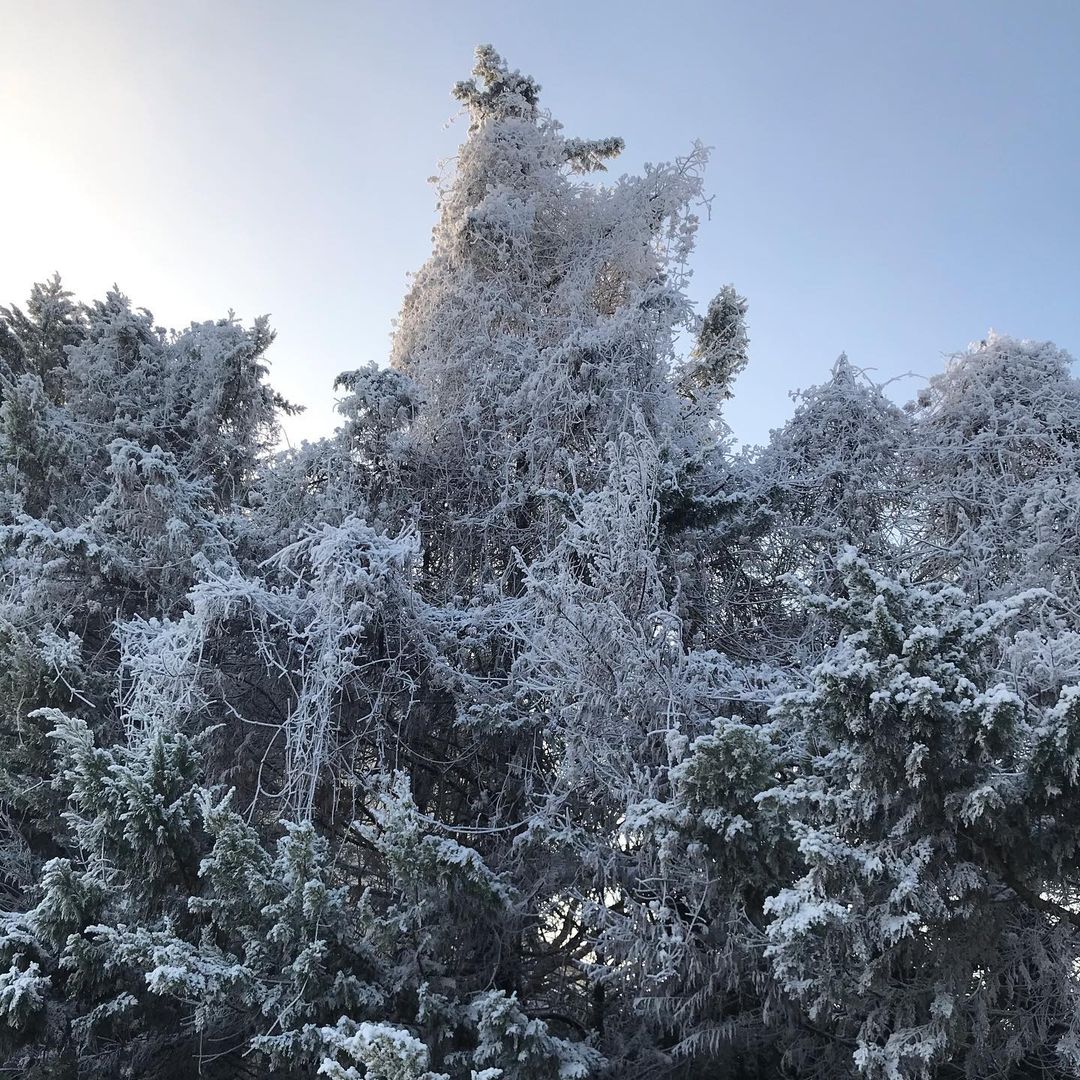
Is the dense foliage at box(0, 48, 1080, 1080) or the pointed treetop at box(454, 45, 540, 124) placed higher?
the pointed treetop at box(454, 45, 540, 124)

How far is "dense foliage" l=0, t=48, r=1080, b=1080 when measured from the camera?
418 centimetres

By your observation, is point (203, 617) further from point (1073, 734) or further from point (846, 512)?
point (846, 512)

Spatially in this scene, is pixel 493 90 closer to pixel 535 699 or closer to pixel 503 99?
pixel 503 99

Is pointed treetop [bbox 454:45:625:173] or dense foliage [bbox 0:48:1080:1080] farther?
pointed treetop [bbox 454:45:625:173]

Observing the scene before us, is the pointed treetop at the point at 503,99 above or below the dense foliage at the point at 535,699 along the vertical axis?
above

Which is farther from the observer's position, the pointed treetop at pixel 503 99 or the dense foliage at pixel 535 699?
the pointed treetop at pixel 503 99

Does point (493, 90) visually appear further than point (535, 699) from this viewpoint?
Yes

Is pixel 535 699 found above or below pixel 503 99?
below

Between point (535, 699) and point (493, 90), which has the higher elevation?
point (493, 90)

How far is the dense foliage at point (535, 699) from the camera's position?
165 inches

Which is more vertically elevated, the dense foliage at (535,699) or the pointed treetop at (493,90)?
the pointed treetop at (493,90)

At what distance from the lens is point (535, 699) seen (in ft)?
22.4

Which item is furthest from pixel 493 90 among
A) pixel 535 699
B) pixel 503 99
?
pixel 535 699

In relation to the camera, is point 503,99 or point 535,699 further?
point 503,99
